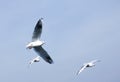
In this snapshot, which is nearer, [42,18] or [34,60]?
[42,18]

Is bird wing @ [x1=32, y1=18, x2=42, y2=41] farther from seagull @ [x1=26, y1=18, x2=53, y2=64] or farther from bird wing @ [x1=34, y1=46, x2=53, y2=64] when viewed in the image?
bird wing @ [x1=34, y1=46, x2=53, y2=64]

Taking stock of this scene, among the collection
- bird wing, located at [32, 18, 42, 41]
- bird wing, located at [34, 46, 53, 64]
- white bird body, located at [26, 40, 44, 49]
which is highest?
bird wing, located at [32, 18, 42, 41]

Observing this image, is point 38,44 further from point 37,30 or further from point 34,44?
point 37,30

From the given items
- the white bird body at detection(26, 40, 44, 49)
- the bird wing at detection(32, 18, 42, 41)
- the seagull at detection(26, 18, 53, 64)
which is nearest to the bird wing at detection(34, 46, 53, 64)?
the seagull at detection(26, 18, 53, 64)

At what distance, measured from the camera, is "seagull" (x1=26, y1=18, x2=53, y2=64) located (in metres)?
47.9

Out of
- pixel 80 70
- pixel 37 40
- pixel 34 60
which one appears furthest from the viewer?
pixel 80 70

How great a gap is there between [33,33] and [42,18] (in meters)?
1.72

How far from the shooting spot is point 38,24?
48469 mm

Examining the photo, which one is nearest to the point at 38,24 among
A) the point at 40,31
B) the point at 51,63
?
the point at 40,31

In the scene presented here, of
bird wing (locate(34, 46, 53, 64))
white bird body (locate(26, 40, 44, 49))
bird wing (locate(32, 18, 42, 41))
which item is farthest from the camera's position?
bird wing (locate(34, 46, 53, 64))

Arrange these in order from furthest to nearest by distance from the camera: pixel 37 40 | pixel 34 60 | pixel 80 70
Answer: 1. pixel 80 70
2. pixel 34 60
3. pixel 37 40

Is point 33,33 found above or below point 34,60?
below

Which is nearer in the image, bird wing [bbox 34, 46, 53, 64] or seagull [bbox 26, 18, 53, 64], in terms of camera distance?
seagull [bbox 26, 18, 53, 64]

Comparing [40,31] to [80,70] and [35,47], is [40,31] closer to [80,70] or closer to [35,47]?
[35,47]
